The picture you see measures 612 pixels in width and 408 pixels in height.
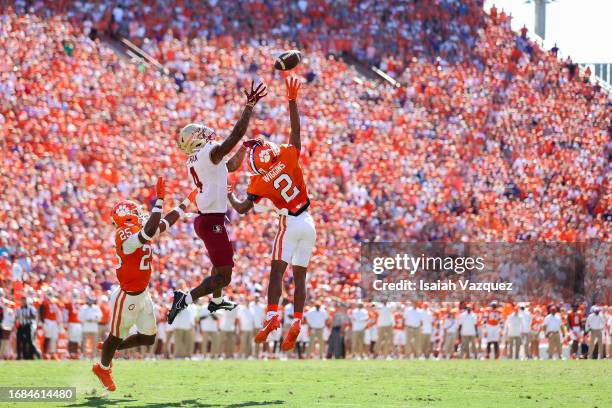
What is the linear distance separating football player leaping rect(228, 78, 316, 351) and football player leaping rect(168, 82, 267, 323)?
10.5 inches

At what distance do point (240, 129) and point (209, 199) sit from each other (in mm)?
1024

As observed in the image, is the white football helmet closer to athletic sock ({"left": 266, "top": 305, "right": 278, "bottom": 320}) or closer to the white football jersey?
the white football jersey

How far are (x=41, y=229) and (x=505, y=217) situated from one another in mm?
12779

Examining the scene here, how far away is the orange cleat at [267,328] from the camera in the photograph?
1308cm

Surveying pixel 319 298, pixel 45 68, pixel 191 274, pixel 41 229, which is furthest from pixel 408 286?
pixel 45 68

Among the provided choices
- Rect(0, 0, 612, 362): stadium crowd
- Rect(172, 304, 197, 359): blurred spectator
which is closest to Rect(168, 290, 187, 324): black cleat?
Rect(0, 0, 612, 362): stadium crowd

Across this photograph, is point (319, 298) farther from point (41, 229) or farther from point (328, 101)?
point (328, 101)

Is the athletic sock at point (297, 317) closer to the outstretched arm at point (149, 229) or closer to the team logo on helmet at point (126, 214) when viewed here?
the outstretched arm at point (149, 229)

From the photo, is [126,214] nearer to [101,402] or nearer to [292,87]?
[101,402]

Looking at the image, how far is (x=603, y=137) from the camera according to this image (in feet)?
128

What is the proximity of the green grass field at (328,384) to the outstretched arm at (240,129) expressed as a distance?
2.43 metres

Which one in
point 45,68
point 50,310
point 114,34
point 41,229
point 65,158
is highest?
point 114,34

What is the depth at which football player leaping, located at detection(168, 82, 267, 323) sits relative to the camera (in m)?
13.1

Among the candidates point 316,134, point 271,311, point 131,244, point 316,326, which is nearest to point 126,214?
point 131,244
